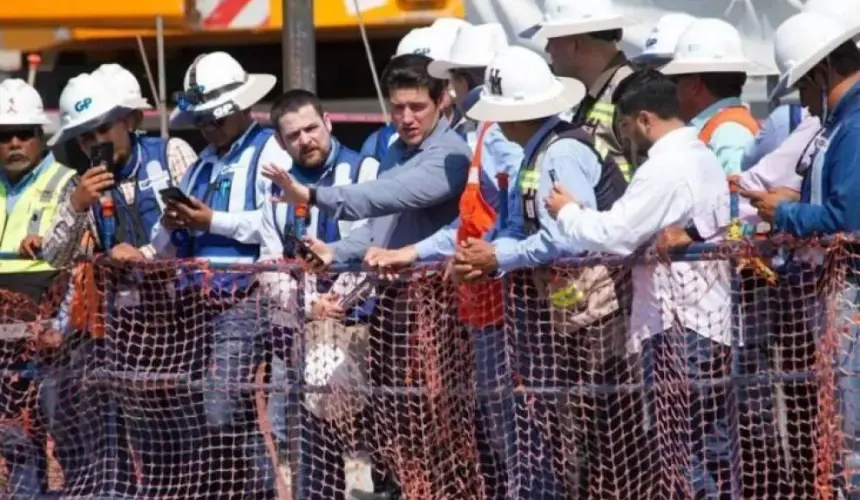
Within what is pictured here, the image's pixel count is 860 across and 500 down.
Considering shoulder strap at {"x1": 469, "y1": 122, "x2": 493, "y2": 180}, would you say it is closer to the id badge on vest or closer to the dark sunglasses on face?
the id badge on vest

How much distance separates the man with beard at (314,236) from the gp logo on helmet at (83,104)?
35.8 inches

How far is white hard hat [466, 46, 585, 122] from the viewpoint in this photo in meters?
7.07

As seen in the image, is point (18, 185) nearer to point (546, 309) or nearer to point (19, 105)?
point (19, 105)

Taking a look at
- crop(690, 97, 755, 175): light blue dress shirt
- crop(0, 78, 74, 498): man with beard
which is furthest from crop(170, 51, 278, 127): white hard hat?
crop(690, 97, 755, 175): light blue dress shirt

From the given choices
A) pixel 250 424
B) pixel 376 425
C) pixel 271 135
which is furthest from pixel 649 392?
pixel 271 135

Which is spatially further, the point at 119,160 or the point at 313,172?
the point at 119,160

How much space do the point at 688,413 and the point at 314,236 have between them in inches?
79.1

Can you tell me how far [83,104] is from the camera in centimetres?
845

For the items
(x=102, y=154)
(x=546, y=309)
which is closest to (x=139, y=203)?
(x=102, y=154)

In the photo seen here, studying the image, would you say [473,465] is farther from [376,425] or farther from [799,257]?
[799,257]

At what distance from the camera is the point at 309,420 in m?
7.59

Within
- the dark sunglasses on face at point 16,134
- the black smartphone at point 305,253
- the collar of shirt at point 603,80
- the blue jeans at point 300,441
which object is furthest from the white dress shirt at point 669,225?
the dark sunglasses on face at point 16,134

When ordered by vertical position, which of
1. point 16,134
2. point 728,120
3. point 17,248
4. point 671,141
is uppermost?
point 671,141

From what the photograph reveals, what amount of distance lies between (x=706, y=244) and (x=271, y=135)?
7.68ft
